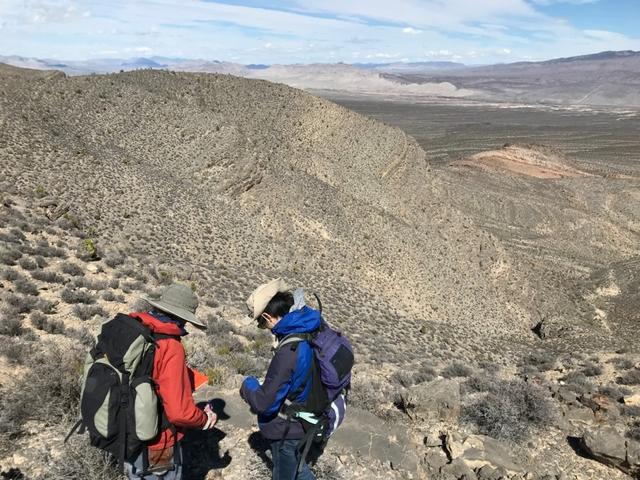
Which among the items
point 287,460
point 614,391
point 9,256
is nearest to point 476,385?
point 614,391

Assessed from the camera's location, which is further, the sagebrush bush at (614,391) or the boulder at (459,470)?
the sagebrush bush at (614,391)

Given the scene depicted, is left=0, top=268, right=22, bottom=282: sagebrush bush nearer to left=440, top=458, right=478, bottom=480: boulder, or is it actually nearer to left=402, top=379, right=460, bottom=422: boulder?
left=402, top=379, right=460, bottom=422: boulder

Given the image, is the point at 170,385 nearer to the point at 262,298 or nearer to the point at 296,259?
the point at 262,298

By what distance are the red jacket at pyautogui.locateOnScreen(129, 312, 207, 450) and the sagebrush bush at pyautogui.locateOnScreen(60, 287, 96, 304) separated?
7426 millimetres

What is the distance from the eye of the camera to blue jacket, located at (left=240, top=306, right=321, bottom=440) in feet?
12.3

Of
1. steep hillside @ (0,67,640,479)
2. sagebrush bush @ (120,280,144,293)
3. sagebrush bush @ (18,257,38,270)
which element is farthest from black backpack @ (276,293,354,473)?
sagebrush bush @ (18,257,38,270)

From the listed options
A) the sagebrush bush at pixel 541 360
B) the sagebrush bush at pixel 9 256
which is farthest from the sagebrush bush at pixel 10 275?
the sagebrush bush at pixel 541 360

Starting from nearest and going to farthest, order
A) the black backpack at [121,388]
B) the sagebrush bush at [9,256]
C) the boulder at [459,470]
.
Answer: the black backpack at [121,388], the boulder at [459,470], the sagebrush bush at [9,256]

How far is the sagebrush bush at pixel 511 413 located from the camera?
761cm

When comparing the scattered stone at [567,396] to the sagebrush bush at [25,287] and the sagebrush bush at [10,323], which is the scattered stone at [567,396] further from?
the sagebrush bush at [25,287]

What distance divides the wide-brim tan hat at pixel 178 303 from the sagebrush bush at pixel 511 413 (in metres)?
5.71

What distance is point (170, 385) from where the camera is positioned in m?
3.66

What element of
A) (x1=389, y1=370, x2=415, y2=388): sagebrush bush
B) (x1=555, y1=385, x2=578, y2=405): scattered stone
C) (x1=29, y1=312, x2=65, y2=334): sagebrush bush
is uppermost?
(x1=29, y1=312, x2=65, y2=334): sagebrush bush

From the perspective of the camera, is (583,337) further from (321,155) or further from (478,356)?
(321,155)
